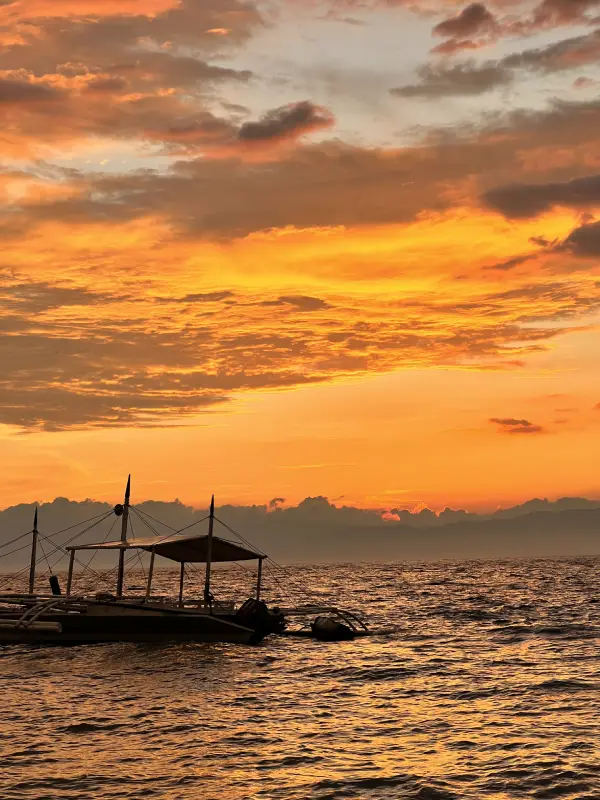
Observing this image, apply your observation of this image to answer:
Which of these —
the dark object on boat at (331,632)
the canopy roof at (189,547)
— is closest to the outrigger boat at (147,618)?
the canopy roof at (189,547)

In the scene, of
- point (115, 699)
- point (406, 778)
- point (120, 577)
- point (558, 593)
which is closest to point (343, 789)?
point (406, 778)

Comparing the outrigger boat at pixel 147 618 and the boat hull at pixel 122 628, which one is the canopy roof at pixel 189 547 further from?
the boat hull at pixel 122 628

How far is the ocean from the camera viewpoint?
76.2ft

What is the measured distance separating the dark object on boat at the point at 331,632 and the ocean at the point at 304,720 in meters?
1.42

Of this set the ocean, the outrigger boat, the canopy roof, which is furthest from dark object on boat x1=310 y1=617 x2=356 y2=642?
the canopy roof

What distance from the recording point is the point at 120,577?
2199 inches

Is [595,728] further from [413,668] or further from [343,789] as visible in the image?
[413,668]

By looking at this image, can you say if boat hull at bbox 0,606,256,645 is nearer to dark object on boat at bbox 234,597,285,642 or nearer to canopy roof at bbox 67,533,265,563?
dark object on boat at bbox 234,597,285,642

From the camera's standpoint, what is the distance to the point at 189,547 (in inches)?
2126

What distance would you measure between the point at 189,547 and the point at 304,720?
2334cm

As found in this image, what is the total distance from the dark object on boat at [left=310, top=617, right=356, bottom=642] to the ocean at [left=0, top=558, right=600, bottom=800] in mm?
1423

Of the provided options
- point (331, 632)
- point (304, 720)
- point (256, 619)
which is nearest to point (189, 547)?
point (256, 619)

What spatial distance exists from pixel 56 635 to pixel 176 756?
2788 cm

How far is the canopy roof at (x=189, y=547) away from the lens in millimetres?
51200
